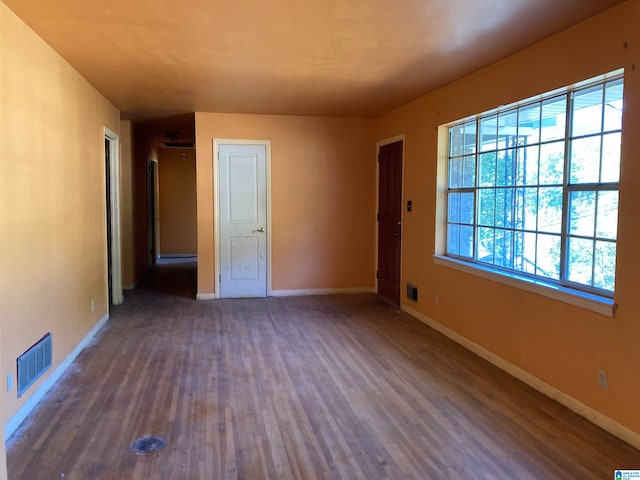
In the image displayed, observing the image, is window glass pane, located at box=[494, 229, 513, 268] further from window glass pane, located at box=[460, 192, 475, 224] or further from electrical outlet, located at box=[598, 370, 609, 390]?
electrical outlet, located at box=[598, 370, 609, 390]

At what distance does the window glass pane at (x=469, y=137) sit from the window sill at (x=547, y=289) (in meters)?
1.06

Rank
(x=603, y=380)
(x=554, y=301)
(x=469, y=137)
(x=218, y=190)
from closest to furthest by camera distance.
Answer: (x=603, y=380) → (x=554, y=301) → (x=469, y=137) → (x=218, y=190)

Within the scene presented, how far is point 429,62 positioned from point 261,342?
2.89 meters

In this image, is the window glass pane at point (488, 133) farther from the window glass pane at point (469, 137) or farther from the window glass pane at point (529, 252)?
the window glass pane at point (529, 252)

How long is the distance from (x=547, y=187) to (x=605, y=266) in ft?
2.37

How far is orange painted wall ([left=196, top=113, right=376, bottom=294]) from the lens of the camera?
6.15 m

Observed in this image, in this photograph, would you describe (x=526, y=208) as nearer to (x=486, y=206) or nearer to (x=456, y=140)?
(x=486, y=206)

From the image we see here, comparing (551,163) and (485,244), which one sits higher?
(551,163)

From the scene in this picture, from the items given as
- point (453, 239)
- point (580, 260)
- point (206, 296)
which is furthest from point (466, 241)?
point (206, 296)

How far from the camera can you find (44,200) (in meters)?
3.18

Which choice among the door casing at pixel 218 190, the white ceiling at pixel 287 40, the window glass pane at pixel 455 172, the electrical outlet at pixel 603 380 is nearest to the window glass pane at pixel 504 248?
the window glass pane at pixel 455 172

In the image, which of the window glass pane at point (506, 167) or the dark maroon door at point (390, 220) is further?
the dark maroon door at point (390, 220)

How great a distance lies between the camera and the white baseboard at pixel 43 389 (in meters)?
2.61

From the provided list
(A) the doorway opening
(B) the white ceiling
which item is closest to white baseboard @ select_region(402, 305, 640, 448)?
(A) the doorway opening
